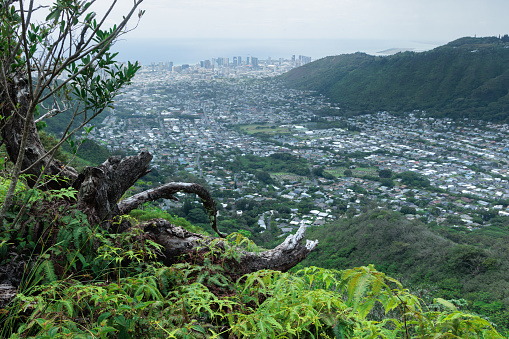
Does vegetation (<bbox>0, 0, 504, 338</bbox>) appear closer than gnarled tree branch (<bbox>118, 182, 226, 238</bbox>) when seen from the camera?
Yes

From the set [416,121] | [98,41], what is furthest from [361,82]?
[98,41]

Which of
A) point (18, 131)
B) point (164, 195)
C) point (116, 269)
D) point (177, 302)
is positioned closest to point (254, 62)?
point (164, 195)

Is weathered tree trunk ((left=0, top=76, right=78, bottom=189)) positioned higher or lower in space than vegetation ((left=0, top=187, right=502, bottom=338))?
higher

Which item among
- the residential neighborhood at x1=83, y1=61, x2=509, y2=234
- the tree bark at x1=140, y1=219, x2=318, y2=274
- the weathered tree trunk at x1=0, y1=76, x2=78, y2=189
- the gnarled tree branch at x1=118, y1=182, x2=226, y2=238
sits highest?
the weathered tree trunk at x1=0, y1=76, x2=78, y2=189

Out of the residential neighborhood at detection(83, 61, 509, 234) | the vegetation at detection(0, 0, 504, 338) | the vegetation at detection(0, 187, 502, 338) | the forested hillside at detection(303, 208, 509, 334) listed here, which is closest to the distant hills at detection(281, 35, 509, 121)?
the residential neighborhood at detection(83, 61, 509, 234)

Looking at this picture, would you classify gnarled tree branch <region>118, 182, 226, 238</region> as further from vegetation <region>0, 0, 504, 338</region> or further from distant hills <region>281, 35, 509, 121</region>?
distant hills <region>281, 35, 509, 121</region>

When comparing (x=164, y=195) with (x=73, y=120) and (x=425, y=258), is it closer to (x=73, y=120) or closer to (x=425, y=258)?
(x=73, y=120)

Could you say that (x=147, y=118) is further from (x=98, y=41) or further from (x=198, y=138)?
(x=98, y=41)
